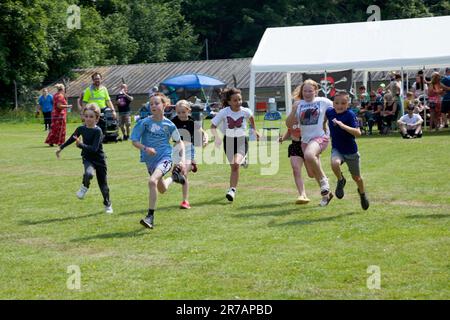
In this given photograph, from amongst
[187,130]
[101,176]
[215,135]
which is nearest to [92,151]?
[101,176]

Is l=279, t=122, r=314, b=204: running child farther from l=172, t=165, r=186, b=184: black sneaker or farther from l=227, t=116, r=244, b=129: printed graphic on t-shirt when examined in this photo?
l=172, t=165, r=186, b=184: black sneaker

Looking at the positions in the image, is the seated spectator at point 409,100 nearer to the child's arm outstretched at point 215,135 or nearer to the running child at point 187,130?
the child's arm outstretched at point 215,135

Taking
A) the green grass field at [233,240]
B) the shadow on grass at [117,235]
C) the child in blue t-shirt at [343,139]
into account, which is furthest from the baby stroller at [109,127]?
the shadow on grass at [117,235]

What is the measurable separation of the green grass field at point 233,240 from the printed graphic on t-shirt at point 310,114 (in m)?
1.16

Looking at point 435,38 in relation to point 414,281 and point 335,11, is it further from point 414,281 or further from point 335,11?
point 335,11

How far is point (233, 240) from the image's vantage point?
30.8 feet

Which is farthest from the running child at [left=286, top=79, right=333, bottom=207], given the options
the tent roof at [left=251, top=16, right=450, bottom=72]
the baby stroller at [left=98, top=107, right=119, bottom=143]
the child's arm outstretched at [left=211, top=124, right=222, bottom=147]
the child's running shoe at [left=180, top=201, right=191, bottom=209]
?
the baby stroller at [left=98, top=107, right=119, bottom=143]

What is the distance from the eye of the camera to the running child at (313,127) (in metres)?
11.8

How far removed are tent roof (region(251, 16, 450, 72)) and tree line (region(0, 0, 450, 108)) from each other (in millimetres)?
25656

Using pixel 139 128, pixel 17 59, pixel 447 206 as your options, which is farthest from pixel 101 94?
pixel 17 59

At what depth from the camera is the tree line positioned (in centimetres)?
5078

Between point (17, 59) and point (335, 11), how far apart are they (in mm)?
31360

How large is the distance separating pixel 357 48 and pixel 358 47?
70 mm

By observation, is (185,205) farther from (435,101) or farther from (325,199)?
(435,101)
